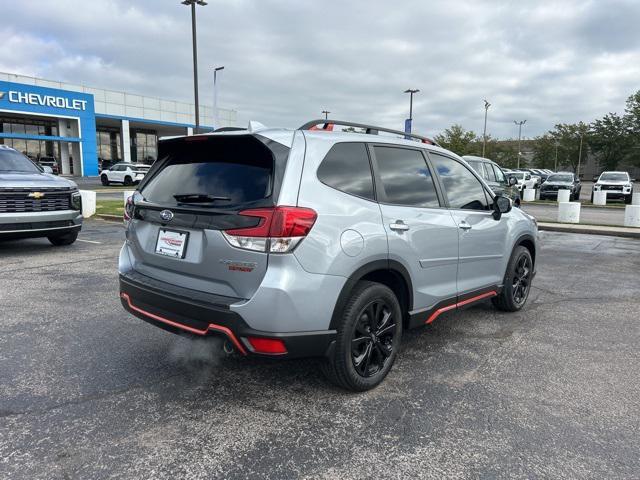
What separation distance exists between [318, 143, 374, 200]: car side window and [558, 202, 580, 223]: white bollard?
505 inches

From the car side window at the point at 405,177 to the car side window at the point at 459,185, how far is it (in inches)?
8.6

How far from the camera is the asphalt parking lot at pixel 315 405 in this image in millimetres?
2537

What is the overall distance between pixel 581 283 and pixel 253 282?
5.76m

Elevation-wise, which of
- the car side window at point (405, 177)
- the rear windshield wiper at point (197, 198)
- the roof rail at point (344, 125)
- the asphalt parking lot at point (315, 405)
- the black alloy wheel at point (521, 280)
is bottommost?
the asphalt parking lot at point (315, 405)

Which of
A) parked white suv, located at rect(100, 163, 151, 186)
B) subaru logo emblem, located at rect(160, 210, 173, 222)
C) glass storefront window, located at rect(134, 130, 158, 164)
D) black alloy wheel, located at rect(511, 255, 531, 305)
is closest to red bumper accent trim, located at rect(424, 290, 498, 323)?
black alloy wheel, located at rect(511, 255, 531, 305)

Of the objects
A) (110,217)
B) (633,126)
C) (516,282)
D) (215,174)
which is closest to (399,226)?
(215,174)

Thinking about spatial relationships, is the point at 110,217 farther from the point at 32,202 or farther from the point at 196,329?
the point at 196,329

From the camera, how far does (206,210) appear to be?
2.99 metres

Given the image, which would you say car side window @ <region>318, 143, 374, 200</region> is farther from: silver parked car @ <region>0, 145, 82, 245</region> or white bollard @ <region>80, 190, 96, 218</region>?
white bollard @ <region>80, 190, 96, 218</region>

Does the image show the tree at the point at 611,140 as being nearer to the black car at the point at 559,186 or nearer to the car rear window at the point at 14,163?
the black car at the point at 559,186

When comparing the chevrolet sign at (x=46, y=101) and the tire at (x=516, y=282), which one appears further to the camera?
the chevrolet sign at (x=46, y=101)

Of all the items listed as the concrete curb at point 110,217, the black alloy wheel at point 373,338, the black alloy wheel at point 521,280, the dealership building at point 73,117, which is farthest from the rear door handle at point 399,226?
the dealership building at point 73,117

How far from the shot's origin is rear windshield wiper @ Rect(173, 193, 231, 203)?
120 inches

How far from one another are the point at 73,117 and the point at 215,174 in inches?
1795
